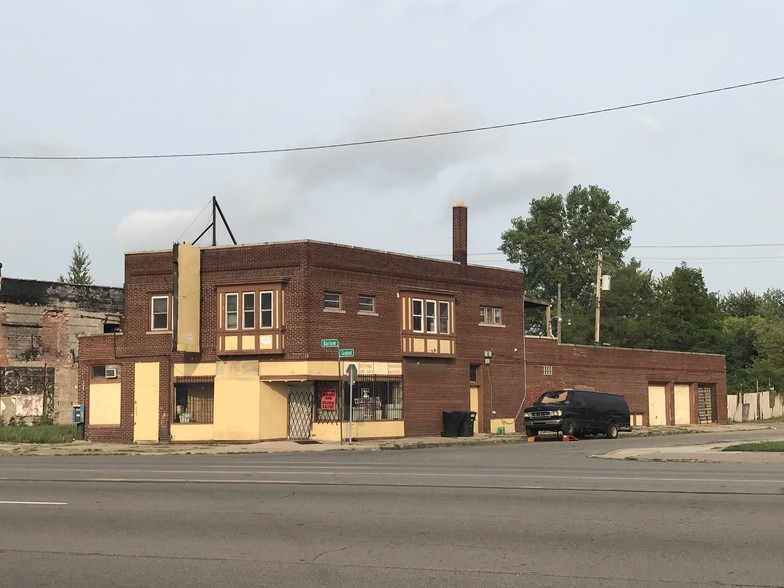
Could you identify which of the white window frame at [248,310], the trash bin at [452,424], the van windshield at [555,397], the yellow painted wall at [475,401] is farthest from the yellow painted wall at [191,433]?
the van windshield at [555,397]

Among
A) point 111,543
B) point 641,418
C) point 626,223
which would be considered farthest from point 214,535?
point 626,223

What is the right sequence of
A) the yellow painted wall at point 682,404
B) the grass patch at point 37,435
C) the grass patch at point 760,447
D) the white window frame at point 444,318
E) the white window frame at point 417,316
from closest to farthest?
the grass patch at point 760,447
the grass patch at point 37,435
the white window frame at point 417,316
the white window frame at point 444,318
the yellow painted wall at point 682,404

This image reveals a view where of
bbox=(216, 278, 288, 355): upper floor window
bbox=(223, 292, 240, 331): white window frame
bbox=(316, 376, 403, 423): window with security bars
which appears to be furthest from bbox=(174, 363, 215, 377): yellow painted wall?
bbox=(316, 376, 403, 423): window with security bars

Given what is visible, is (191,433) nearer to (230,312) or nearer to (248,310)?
(230,312)

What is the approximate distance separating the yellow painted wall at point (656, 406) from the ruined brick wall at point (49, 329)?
30946 mm

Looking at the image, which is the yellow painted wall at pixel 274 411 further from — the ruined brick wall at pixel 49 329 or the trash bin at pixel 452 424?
the ruined brick wall at pixel 49 329

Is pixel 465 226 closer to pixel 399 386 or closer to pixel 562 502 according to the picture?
pixel 399 386

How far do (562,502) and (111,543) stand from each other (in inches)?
259

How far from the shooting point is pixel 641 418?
5241cm

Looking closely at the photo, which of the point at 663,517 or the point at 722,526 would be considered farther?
the point at 663,517

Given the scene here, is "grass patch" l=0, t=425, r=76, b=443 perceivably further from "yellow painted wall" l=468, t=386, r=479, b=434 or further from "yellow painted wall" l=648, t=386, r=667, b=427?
"yellow painted wall" l=648, t=386, r=667, b=427

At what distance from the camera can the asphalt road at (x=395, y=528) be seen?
920 centimetres

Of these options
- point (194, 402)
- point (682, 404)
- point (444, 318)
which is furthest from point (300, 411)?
point (682, 404)

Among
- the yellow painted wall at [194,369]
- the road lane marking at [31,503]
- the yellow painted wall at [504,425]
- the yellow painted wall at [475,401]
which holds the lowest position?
the yellow painted wall at [504,425]
